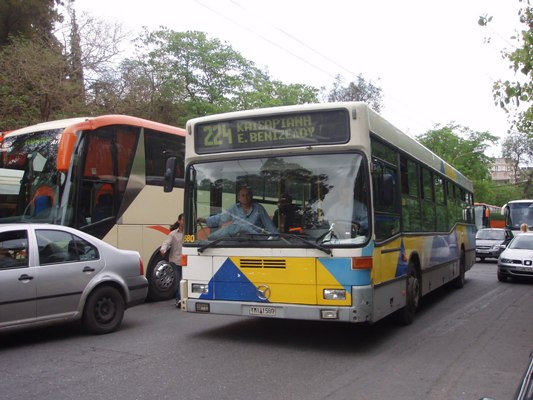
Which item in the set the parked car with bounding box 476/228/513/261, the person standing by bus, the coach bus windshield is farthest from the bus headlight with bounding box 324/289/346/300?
the parked car with bounding box 476/228/513/261

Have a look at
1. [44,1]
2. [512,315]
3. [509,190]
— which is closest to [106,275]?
[512,315]

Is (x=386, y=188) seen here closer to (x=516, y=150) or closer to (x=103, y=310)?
(x=103, y=310)

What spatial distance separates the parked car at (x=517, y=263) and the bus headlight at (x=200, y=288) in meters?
11.7

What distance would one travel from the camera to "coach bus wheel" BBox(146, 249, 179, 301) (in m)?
11.2

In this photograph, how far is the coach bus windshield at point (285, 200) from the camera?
6.52 meters

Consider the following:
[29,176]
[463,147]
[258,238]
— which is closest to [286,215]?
[258,238]

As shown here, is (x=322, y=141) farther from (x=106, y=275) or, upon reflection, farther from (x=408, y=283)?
(x=106, y=275)

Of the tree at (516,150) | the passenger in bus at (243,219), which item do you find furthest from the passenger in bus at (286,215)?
the tree at (516,150)

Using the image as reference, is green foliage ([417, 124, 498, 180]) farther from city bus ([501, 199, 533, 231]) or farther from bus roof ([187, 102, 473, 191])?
bus roof ([187, 102, 473, 191])

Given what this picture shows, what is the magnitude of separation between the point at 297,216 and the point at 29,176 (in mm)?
5997

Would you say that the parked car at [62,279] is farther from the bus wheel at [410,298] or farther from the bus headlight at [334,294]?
the bus wheel at [410,298]

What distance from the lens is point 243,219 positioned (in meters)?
7.09

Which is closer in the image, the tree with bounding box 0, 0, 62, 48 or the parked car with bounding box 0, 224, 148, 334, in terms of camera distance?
the parked car with bounding box 0, 224, 148, 334

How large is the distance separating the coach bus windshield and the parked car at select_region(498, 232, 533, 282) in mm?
11091
